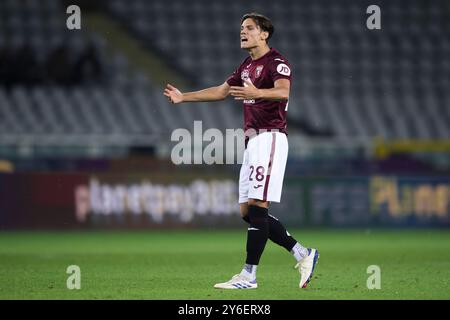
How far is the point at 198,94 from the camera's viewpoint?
8664 mm

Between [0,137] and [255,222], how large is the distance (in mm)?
11004

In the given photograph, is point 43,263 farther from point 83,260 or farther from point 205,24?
point 205,24

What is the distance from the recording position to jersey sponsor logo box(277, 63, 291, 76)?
26.1ft

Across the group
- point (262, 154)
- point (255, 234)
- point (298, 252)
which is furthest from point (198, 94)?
point (298, 252)

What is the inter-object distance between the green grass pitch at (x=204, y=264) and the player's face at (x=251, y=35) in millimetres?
1967

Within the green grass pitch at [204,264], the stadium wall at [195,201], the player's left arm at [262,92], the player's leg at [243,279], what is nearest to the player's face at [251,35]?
the player's left arm at [262,92]

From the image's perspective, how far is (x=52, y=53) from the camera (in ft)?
68.1

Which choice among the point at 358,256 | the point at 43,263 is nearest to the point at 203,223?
the point at 358,256

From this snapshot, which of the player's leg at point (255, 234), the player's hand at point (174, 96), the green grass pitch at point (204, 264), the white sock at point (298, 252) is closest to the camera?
the green grass pitch at point (204, 264)

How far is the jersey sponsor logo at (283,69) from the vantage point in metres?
7.95

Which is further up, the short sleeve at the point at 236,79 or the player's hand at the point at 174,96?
the short sleeve at the point at 236,79

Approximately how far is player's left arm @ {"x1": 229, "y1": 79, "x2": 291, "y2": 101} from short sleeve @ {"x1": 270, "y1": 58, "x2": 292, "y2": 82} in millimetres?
45

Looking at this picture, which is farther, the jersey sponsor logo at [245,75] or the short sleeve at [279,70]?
the jersey sponsor logo at [245,75]

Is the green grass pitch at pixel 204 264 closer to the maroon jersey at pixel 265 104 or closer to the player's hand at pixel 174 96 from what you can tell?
the maroon jersey at pixel 265 104
